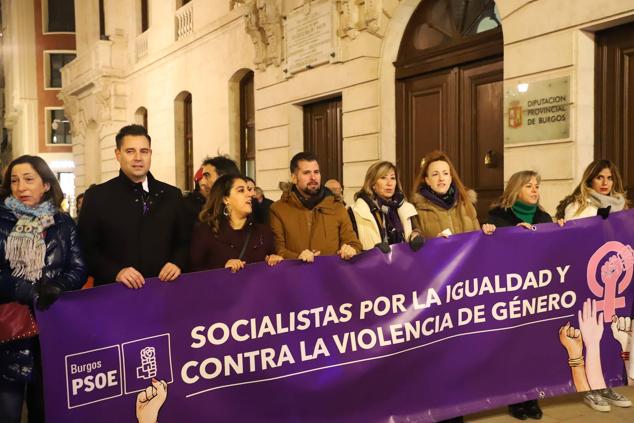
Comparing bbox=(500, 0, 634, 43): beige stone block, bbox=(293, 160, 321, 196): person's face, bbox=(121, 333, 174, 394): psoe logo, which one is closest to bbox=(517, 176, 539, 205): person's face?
bbox=(293, 160, 321, 196): person's face

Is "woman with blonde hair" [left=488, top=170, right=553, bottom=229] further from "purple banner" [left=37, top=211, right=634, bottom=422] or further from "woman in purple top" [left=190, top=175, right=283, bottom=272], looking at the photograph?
"woman in purple top" [left=190, top=175, right=283, bottom=272]

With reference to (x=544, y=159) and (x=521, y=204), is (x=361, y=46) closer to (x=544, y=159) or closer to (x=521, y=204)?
(x=544, y=159)


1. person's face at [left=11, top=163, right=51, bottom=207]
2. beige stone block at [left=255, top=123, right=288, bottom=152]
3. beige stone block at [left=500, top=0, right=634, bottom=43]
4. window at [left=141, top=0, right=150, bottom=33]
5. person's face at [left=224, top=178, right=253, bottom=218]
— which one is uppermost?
window at [left=141, top=0, right=150, bottom=33]

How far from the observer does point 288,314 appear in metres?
3.47

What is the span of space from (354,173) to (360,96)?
117 centimetres

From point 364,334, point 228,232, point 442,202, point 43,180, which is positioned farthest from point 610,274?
point 43,180

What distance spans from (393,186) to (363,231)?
0.37m

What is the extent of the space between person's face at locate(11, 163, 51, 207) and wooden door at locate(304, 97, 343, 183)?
7.19 m

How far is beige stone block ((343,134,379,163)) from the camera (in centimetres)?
914

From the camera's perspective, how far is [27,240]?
3178 millimetres

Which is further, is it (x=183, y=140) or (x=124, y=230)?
(x=183, y=140)

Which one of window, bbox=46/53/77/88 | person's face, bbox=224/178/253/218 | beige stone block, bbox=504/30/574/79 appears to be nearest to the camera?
person's face, bbox=224/178/253/218

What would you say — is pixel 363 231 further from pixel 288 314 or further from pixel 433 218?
pixel 288 314

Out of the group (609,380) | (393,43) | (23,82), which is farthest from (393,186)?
(23,82)
